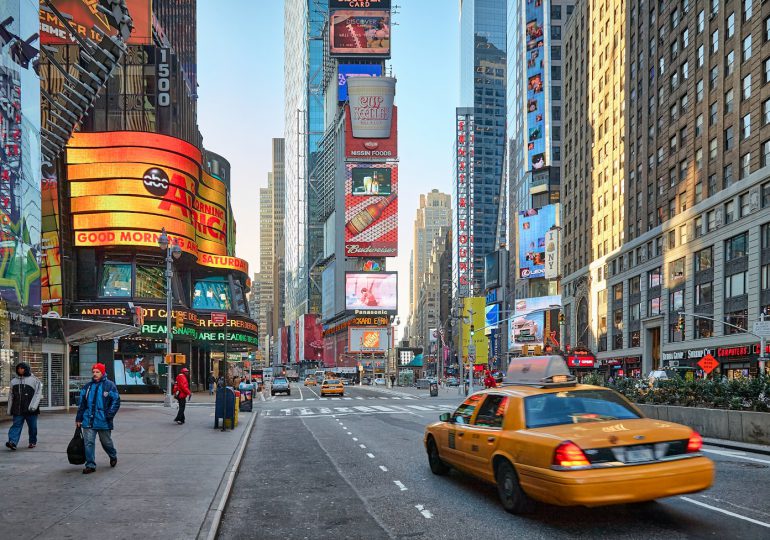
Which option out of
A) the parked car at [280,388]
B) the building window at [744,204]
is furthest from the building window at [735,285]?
the parked car at [280,388]

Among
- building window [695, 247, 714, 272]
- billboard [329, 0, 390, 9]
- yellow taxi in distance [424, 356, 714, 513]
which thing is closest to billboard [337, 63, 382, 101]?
billboard [329, 0, 390, 9]

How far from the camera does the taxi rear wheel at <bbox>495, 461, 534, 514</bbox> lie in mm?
8523

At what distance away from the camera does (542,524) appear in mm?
8219

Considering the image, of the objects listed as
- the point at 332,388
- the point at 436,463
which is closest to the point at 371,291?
the point at 332,388

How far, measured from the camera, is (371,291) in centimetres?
17150

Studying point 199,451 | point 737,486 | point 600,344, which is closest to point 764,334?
point 737,486

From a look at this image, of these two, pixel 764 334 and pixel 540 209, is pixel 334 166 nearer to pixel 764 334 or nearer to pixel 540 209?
pixel 540 209

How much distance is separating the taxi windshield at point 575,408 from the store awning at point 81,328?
20542 millimetres

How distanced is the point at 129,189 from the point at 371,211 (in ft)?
384

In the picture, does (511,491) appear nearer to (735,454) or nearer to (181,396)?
(735,454)

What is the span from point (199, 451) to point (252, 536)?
8036mm

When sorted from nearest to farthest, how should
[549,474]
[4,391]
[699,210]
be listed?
1. [549,474]
2. [4,391]
3. [699,210]

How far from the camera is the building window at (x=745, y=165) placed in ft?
158

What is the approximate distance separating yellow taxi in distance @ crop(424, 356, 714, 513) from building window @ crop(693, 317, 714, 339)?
48687 mm
